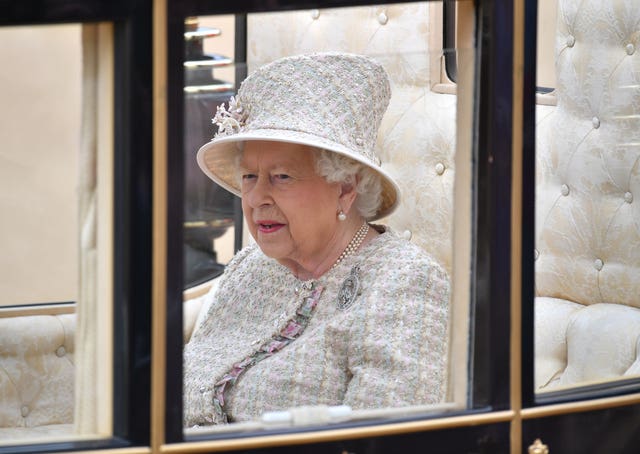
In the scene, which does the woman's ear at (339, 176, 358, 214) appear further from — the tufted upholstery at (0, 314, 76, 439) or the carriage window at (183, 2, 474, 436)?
the tufted upholstery at (0, 314, 76, 439)

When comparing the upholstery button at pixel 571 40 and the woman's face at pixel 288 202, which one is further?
the upholstery button at pixel 571 40

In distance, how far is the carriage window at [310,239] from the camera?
233cm

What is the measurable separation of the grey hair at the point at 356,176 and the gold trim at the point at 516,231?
2.50ft

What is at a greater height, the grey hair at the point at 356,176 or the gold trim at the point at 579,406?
the grey hair at the point at 356,176

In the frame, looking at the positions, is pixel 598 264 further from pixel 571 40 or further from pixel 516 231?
pixel 516 231

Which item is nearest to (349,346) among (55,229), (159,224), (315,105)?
(315,105)

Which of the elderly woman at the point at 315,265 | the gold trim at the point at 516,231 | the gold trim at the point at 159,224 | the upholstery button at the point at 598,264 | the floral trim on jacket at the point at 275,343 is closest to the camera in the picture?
the gold trim at the point at 159,224

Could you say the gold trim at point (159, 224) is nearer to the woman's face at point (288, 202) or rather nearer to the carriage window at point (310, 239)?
the carriage window at point (310, 239)

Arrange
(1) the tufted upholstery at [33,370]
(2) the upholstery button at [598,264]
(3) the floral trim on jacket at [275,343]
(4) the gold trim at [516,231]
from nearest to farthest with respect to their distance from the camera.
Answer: (4) the gold trim at [516,231] → (1) the tufted upholstery at [33,370] → (3) the floral trim on jacket at [275,343] → (2) the upholstery button at [598,264]

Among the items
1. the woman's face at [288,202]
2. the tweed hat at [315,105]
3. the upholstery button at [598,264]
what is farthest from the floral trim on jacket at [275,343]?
the upholstery button at [598,264]

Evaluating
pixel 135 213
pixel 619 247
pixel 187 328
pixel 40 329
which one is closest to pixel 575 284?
pixel 619 247

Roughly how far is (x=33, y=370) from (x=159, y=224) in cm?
124

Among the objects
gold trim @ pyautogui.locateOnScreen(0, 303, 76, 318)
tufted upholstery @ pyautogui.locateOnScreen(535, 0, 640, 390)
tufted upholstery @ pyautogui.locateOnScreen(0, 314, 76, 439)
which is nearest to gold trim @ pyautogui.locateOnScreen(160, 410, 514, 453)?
tufted upholstery @ pyautogui.locateOnScreen(0, 314, 76, 439)

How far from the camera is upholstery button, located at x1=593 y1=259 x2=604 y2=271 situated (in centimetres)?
280
